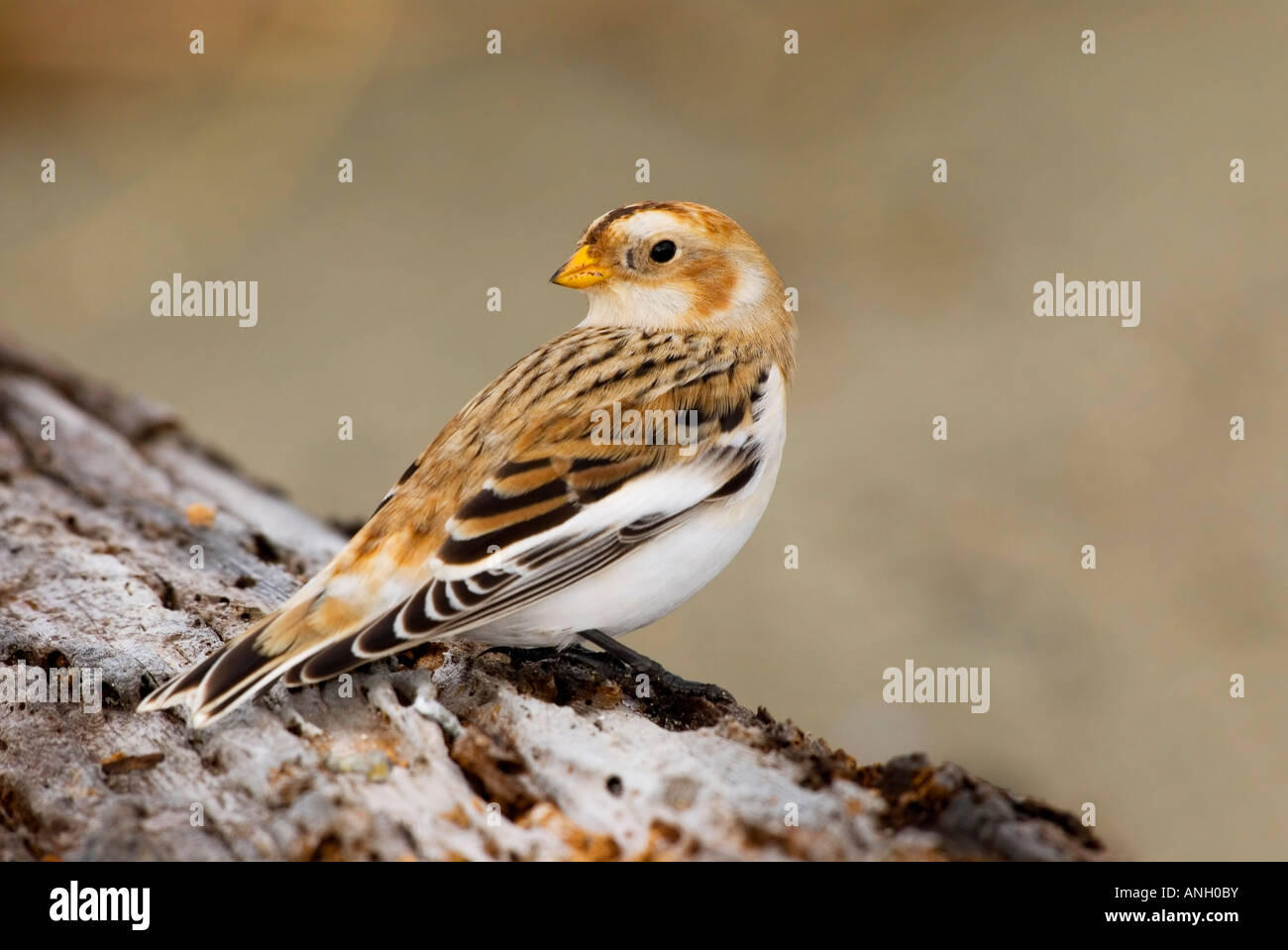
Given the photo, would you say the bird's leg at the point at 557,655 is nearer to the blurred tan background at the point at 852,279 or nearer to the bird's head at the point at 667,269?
the bird's head at the point at 667,269

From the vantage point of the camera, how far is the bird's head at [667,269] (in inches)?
163

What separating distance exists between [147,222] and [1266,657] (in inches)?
312

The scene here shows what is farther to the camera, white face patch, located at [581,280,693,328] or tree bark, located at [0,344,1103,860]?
white face patch, located at [581,280,693,328]

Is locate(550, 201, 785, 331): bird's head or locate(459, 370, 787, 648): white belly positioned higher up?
locate(550, 201, 785, 331): bird's head

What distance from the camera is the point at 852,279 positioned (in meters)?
8.65

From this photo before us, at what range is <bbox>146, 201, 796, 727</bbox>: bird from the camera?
10.2 feet

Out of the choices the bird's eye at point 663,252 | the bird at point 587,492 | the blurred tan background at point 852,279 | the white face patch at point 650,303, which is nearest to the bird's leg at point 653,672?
the bird at point 587,492

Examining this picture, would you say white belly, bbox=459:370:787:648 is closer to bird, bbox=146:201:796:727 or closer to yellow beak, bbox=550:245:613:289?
bird, bbox=146:201:796:727

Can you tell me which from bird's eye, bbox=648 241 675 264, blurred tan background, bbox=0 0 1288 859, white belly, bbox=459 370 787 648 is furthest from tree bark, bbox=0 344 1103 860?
blurred tan background, bbox=0 0 1288 859

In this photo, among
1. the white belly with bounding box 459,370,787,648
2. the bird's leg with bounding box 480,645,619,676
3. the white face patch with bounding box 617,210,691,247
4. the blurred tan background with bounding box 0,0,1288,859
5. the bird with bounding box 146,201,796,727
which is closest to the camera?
the bird with bounding box 146,201,796,727

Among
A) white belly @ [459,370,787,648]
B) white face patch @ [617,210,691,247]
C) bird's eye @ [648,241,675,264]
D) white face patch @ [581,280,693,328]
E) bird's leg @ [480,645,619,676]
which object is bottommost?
bird's leg @ [480,645,619,676]

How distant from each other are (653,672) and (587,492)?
0.53 meters

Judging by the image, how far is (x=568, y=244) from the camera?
892 centimetres

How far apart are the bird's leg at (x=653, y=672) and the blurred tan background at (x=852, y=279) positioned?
2363 mm
